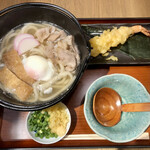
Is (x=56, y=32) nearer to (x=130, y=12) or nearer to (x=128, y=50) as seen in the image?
(x=128, y=50)

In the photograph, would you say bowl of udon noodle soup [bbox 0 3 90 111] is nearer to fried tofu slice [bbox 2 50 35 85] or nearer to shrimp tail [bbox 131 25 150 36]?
fried tofu slice [bbox 2 50 35 85]

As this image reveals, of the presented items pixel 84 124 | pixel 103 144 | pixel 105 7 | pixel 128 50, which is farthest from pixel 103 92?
pixel 105 7

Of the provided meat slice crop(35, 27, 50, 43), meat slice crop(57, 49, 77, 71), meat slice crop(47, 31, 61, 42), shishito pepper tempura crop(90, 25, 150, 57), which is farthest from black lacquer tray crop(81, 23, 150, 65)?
meat slice crop(35, 27, 50, 43)

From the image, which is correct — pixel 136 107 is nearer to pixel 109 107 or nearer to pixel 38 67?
pixel 109 107

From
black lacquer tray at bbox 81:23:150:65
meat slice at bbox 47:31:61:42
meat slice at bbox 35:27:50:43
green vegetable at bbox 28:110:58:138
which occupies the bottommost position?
green vegetable at bbox 28:110:58:138

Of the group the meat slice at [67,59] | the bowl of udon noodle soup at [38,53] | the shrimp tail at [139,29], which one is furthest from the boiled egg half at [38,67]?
the shrimp tail at [139,29]

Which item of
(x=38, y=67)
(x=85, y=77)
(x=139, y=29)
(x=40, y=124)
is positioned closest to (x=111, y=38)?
(x=139, y=29)
